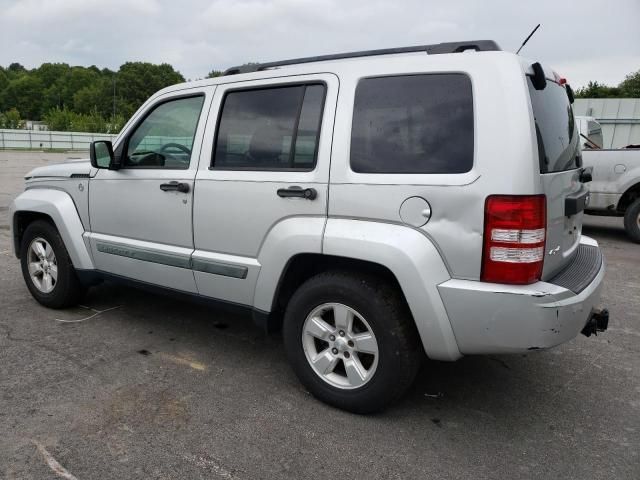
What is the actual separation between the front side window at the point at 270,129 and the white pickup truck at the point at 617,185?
22.0 feet

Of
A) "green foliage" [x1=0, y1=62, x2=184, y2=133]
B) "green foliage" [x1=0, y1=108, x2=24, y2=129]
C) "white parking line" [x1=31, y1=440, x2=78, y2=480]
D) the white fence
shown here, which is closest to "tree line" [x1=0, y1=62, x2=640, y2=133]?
"green foliage" [x1=0, y1=62, x2=184, y2=133]

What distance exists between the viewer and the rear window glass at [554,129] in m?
2.53

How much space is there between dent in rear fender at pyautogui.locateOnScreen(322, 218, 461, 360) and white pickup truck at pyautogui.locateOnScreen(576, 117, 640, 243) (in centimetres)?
680

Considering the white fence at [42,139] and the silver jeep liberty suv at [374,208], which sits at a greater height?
the white fence at [42,139]

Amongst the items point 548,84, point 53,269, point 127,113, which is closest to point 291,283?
point 548,84

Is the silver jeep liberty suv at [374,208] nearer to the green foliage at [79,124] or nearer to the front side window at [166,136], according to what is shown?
the front side window at [166,136]

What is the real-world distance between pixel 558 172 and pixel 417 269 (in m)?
0.91

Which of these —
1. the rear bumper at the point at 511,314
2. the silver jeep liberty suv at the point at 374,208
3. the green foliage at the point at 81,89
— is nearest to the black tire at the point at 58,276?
the silver jeep liberty suv at the point at 374,208

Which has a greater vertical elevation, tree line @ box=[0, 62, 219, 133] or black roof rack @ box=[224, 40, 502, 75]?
tree line @ box=[0, 62, 219, 133]

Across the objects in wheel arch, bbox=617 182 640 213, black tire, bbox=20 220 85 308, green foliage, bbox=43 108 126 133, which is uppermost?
green foliage, bbox=43 108 126 133

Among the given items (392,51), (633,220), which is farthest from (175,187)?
(633,220)

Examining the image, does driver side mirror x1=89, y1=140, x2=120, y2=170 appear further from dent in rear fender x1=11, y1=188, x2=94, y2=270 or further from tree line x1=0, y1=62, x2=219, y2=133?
tree line x1=0, y1=62, x2=219, y2=133

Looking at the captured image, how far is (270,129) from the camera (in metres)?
3.17

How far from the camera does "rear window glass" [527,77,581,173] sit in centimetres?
253
